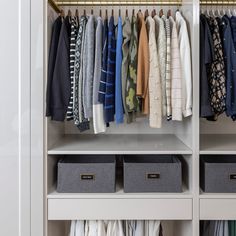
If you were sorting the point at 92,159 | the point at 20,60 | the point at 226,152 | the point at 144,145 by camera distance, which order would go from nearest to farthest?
the point at 20,60 → the point at 226,152 → the point at 144,145 → the point at 92,159

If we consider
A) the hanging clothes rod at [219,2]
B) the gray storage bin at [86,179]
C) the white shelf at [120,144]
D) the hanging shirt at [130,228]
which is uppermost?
the hanging clothes rod at [219,2]

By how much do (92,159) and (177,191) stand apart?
2.07ft

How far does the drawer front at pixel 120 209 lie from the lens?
1.62 metres

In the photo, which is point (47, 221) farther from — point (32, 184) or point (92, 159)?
point (92, 159)

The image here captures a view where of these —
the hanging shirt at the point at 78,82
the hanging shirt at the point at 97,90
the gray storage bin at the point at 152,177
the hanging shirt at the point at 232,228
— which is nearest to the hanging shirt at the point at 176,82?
the gray storage bin at the point at 152,177

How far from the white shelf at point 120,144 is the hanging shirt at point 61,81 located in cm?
22

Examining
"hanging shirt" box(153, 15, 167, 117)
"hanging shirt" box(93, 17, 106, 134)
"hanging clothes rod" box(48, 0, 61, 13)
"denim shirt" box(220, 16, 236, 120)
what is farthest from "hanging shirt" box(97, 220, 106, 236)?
"hanging clothes rod" box(48, 0, 61, 13)

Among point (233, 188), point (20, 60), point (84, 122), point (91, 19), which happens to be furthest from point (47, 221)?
point (91, 19)

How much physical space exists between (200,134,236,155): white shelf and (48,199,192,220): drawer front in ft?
1.05

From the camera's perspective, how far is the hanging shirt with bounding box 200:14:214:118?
63.0 inches

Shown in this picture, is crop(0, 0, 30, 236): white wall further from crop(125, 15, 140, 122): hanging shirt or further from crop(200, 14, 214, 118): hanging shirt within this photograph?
crop(200, 14, 214, 118): hanging shirt

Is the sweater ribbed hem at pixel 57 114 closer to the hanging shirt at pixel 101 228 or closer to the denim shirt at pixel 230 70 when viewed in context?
the hanging shirt at pixel 101 228

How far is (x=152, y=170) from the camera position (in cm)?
162

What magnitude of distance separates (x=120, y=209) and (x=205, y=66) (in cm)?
98
